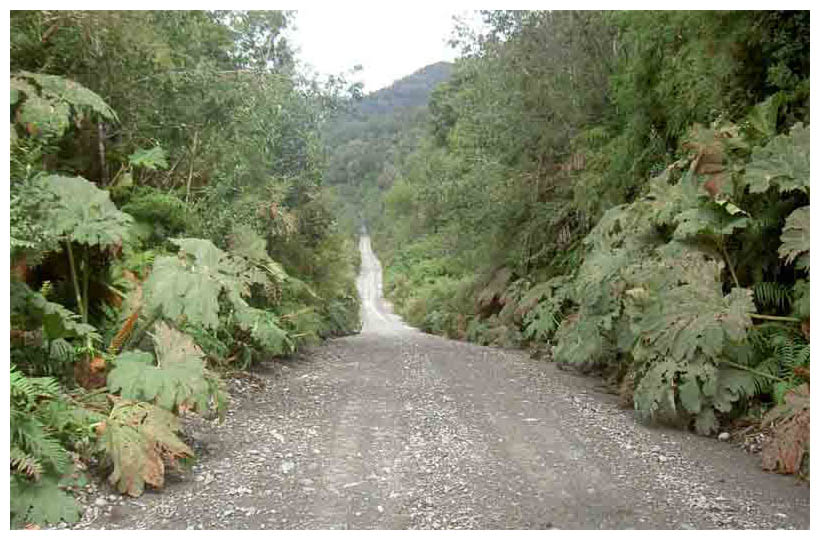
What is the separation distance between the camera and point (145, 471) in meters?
4.17

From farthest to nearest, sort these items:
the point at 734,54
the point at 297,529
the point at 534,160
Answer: the point at 534,160 < the point at 734,54 < the point at 297,529

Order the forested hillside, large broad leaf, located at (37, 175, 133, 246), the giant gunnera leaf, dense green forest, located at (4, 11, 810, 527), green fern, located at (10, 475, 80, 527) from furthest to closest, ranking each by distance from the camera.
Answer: the forested hillside, the giant gunnera leaf, large broad leaf, located at (37, 175, 133, 246), dense green forest, located at (4, 11, 810, 527), green fern, located at (10, 475, 80, 527)

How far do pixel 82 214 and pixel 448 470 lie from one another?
316cm

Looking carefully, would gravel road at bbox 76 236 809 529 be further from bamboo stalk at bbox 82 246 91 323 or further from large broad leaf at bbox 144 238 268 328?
bamboo stalk at bbox 82 246 91 323

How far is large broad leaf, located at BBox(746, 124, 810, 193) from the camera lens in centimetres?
552

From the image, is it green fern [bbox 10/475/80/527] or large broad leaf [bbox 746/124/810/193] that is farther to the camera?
large broad leaf [bbox 746/124/810/193]

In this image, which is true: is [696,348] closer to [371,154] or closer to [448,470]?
[448,470]

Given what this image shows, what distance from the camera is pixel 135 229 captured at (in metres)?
6.71

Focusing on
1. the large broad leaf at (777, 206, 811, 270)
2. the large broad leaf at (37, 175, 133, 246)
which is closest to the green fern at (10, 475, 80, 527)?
the large broad leaf at (37, 175, 133, 246)

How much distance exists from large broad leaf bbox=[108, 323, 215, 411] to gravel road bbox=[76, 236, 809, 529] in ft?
1.68

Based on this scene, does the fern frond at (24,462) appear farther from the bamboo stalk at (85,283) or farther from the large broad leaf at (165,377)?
the bamboo stalk at (85,283)
